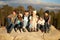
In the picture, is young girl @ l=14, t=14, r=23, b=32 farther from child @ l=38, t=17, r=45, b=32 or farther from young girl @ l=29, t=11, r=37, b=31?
child @ l=38, t=17, r=45, b=32

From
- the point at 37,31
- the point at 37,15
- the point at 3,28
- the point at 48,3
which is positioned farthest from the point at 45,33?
the point at 3,28

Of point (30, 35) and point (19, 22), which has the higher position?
point (19, 22)

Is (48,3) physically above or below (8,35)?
above

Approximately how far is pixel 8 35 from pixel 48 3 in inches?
59.2

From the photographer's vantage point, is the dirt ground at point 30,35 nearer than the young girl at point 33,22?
Yes

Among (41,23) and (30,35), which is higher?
(41,23)

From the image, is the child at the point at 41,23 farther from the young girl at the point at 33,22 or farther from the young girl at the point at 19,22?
the young girl at the point at 19,22

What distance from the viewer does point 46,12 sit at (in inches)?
196

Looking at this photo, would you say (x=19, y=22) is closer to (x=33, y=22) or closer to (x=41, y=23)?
(x=33, y=22)

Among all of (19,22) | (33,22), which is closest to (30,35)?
(33,22)

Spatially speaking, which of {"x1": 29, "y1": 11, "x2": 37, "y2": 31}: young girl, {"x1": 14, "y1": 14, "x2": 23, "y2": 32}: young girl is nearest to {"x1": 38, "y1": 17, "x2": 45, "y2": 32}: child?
{"x1": 29, "y1": 11, "x2": 37, "y2": 31}: young girl

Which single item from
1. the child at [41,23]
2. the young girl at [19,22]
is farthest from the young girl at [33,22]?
the young girl at [19,22]

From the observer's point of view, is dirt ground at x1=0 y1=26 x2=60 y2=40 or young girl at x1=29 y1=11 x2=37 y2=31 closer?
dirt ground at x1=0 y1=26 x2=60 y2=40

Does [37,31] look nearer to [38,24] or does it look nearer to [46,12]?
[38,24]
